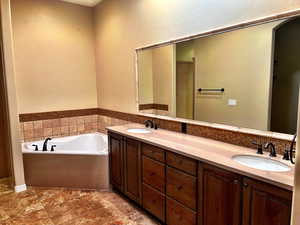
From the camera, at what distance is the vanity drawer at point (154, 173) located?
2.21 meters

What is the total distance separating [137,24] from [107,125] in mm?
1897

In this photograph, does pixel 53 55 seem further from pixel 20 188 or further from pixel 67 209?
pixel 67 209

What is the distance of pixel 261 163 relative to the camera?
1.77 m

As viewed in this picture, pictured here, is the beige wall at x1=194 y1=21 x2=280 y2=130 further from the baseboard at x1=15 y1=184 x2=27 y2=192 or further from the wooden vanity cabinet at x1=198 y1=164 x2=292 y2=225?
the baseboard at x1=15 y1=184 x2=27 y2=192

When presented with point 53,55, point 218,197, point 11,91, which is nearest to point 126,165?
point 218,197

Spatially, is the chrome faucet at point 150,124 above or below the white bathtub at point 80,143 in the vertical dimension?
above

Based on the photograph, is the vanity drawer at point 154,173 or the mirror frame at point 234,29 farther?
the vanity drawer at point 154,173

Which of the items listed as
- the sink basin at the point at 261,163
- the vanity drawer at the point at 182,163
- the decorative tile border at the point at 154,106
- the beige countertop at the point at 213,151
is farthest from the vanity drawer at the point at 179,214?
the decorative tile border at the point at 154,106

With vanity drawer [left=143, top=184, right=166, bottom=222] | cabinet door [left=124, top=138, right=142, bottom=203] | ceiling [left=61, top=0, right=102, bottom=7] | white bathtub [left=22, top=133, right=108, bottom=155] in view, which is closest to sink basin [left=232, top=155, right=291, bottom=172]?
vanity drawer [left=143, top=184, right=166, bottom=222]

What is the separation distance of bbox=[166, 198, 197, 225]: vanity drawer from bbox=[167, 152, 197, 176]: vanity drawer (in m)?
0.35

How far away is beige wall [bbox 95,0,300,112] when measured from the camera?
2025 millimetres

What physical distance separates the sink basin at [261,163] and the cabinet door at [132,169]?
1.09 m

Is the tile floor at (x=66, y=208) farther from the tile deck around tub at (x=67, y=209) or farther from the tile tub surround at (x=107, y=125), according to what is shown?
the tile tub surround at (x=107, y=125)

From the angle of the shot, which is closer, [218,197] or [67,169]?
[218,197]
